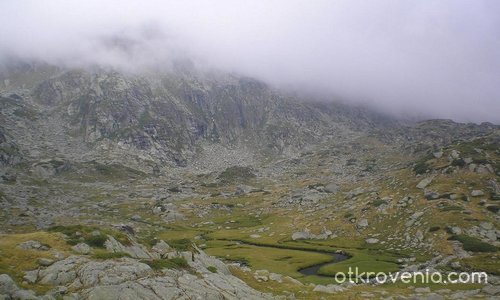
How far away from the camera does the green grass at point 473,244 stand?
9208cm

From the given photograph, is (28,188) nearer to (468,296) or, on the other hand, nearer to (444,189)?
(444,189)

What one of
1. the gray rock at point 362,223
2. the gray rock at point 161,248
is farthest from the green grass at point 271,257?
the gray rock at point 161,248

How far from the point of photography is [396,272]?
275 feet

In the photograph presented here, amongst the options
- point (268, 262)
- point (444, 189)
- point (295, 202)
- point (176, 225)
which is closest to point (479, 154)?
point (444, 189)

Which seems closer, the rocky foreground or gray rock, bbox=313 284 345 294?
the rocky foreground

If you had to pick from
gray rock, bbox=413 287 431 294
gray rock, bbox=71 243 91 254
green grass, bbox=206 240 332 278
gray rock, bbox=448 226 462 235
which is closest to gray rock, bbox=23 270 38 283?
gray rock, bbox=71 243 91 254

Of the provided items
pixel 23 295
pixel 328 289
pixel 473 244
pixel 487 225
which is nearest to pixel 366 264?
pixel 473 244

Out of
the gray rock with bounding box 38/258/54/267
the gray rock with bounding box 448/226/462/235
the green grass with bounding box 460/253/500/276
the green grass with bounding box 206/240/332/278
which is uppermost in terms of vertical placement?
the gray rock with bounding box 38/258/54/267

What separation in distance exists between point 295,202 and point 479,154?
83.8 meters

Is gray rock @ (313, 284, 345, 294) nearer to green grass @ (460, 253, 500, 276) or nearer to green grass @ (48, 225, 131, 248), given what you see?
green grass @ (48, 225, 131, 248)

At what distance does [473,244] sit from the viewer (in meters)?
95.0

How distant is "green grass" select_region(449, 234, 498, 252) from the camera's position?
9208 centimetres

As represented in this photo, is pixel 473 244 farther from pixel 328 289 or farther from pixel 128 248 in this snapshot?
pixel 128 248

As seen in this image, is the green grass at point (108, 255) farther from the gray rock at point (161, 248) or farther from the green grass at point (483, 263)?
the green grass at point (483, 263)
